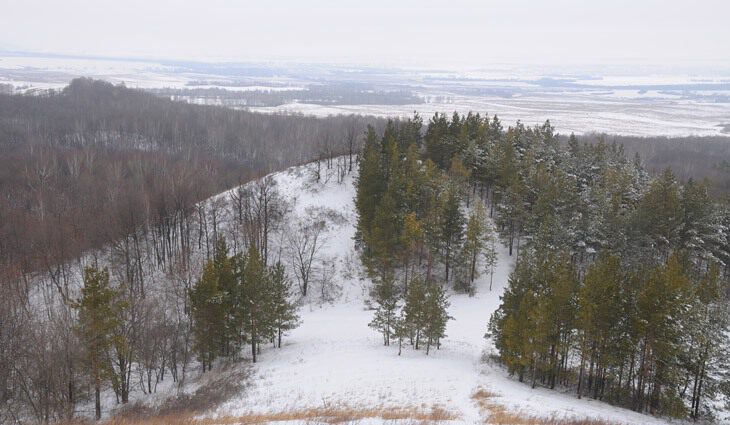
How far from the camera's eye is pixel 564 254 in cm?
3794

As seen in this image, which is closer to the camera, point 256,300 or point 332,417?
point 332,417

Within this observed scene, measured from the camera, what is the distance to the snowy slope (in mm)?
23828

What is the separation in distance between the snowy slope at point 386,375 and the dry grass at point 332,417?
946mm

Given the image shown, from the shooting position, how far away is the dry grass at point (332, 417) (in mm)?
19172

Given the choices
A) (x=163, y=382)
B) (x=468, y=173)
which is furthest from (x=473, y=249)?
(x=163, y=382)

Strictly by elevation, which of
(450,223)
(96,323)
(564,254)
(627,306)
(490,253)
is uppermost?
(627,306)

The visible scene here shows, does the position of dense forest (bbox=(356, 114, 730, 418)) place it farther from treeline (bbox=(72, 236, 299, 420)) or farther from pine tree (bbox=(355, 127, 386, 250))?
treeline (bbox=(72, 236, 299, 420))

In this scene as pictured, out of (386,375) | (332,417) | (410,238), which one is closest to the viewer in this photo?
(332,417)

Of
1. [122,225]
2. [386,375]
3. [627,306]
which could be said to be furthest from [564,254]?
[122,225]

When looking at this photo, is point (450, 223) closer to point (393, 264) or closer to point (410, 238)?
point (410, 238)

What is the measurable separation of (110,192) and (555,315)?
54.9 m

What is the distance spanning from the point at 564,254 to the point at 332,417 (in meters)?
24.9

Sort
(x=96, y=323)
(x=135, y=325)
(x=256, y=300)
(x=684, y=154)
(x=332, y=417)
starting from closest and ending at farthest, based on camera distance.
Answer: (x=332, y=417) → (x=96, y=323) → (x=135, y=325) → (x=256, y=300) → (x=684, y=154)

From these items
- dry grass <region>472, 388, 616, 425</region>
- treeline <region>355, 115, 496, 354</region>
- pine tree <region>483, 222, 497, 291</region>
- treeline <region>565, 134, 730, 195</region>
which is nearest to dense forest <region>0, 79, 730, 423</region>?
treeline <region>355, 115, 496, 354</region>
